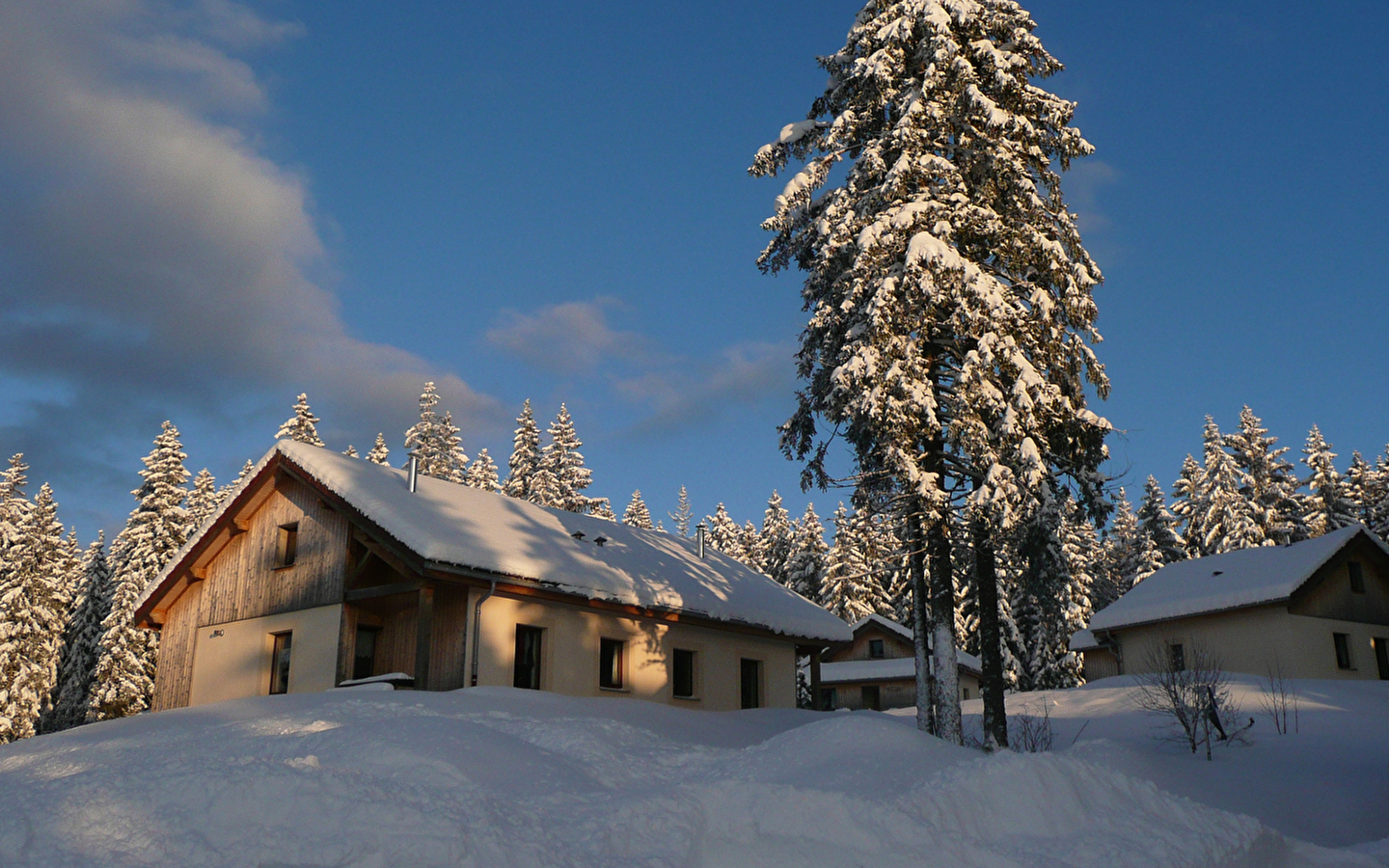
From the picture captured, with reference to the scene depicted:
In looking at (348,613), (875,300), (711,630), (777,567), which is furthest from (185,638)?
(777,567)

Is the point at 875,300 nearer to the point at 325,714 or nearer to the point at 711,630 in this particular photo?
Answer: the point at 325,714

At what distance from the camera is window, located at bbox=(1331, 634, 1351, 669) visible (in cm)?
3055

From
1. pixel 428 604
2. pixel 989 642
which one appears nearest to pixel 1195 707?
pixel 989 642

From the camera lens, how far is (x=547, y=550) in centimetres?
2164

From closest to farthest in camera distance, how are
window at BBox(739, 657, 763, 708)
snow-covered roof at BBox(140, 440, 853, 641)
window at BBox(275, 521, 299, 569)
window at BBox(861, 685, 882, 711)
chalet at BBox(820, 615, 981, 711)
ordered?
snow-covered roof at BBox(140, 440, 853, 641) < window at BBox(275, 521, 299, 569) < window at BBox(739, 657, 763, 708) < chalet at BBox(820, 615, 981, 711) < window at BBox(861, 685, 882, 711)

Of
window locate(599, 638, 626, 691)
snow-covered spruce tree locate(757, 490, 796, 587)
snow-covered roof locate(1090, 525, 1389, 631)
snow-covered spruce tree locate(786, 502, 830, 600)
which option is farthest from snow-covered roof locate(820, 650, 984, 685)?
window locate(599, 638, 626, 691)

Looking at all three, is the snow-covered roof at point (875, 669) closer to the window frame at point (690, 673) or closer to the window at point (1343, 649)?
the window at point (1343, 649)

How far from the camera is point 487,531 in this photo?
21.0 m

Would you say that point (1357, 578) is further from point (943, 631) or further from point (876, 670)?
point (943, 631)

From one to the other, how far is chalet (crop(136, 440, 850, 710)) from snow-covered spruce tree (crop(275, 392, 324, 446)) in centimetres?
2645

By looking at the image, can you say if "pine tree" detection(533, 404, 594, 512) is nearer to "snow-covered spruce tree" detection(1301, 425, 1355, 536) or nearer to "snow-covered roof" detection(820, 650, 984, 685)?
"snow-covered roof" detection(820, 650, 984, 685)

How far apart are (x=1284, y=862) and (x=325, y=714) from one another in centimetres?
1097

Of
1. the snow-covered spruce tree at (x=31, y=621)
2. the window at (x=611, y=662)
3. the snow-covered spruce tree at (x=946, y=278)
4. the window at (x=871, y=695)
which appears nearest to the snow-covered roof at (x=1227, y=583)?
the window at (x=871, y=695)

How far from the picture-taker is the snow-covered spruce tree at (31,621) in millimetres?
38719
